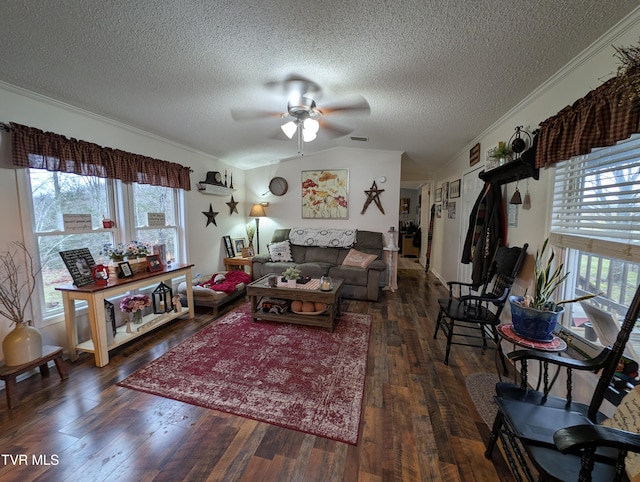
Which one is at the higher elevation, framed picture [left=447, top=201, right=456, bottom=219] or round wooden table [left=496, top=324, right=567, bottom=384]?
framed picture [left=447, top=201, right=456, bottom=219]

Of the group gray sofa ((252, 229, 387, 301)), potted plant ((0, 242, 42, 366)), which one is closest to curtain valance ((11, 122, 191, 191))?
potted plant ((0, 242, 42, 366))

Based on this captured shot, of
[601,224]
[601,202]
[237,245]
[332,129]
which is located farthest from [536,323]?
[237,245]

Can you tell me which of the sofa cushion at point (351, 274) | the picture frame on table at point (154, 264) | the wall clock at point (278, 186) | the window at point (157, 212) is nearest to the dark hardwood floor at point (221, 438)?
the picture frame on table at point (154, 264)

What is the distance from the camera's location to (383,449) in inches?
55.8

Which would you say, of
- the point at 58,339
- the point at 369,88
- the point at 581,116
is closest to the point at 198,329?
the point at 58,339

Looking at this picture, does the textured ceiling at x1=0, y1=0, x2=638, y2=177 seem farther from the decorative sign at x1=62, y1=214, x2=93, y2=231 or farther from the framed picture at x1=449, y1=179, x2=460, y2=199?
the framed picture at x1=449, y1=179, x2=460, y2=199

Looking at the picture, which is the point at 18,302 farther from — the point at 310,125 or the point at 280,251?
the point at 280,251

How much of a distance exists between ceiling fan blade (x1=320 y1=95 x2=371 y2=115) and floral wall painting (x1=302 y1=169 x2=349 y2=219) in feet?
6.84

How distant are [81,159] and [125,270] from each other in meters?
1.09

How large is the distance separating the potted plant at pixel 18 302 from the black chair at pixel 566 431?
9.95 ft

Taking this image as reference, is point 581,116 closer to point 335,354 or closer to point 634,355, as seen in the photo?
point 634,355

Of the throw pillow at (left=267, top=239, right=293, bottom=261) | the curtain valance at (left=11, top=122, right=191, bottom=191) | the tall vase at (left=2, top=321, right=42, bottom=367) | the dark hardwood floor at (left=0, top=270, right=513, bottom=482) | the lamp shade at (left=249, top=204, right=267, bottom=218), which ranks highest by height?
the curtain valance at (left=11, top=122, right=191, bottom=191)

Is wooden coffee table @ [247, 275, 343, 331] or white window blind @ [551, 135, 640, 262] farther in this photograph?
wooden coffee table @ [247, 275, 343, 331]

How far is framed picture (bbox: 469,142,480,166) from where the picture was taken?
3.20m
